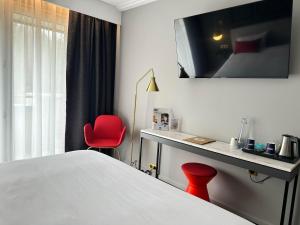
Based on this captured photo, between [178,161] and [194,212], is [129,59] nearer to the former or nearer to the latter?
[178,161]

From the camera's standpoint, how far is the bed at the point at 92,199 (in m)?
1.13

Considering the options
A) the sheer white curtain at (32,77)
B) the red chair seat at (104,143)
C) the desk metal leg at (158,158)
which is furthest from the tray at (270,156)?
the sheer white curtain at (32,77)

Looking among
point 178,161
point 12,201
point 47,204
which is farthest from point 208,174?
point 12,201

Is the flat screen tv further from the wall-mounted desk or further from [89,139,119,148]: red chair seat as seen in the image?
[89,139,119,148]: red chair seat

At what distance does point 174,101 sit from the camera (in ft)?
9.86

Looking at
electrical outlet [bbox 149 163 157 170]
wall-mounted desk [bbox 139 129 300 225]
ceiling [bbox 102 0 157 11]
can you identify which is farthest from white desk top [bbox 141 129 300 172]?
ceiling [bbox 102 0 157 11]

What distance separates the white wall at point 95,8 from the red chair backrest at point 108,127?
160cm

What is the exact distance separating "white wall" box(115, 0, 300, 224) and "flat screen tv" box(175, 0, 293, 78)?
→ 0.15 m

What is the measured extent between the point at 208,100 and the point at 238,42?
29.2 inches

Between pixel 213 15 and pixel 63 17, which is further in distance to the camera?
pixel 63 17

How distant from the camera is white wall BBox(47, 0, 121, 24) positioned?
10.1 feet

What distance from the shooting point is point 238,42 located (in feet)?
7.18

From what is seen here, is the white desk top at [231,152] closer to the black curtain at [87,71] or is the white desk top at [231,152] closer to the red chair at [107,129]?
the red chair at [107,129]

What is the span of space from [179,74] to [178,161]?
1.18 metres
